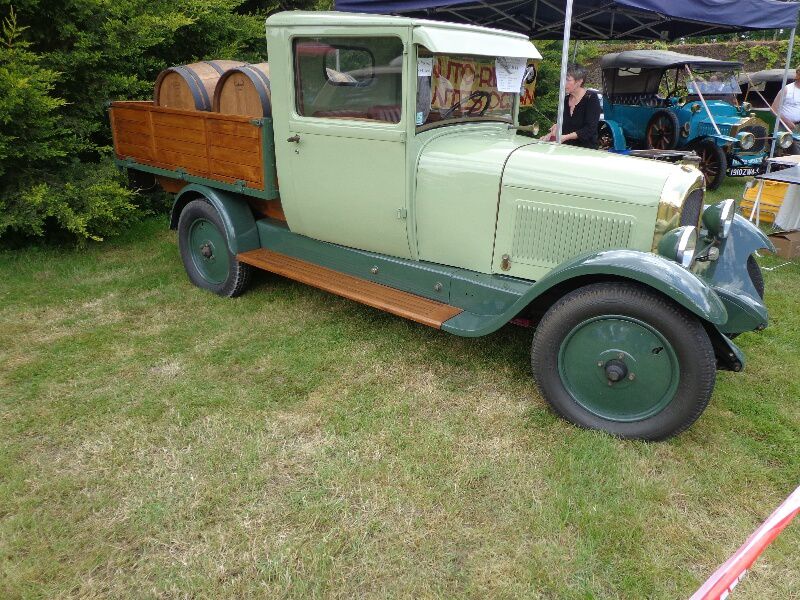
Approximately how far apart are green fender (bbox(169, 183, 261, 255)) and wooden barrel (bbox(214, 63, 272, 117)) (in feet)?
1.87

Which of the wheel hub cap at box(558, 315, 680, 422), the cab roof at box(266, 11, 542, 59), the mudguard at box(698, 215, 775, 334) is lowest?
the wheel hub cap at box(558, 315, 680, 422)

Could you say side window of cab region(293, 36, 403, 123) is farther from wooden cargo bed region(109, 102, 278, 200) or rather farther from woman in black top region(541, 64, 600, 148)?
woman in black top region(541, 64, 600, 148)

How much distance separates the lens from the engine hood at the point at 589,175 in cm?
275

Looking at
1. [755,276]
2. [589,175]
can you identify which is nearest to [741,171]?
[755,276]

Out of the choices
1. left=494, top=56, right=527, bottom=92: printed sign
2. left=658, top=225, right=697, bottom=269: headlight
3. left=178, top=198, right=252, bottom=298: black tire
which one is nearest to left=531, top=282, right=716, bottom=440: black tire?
left=658, top=225, right=697, bottom=269: headlight

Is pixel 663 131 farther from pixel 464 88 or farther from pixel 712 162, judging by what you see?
pixel 464 88

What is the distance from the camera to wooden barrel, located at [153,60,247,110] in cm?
413

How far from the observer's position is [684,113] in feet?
28.6

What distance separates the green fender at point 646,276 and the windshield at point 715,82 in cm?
802

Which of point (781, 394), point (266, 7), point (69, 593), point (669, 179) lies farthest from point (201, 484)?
point (266, 7)

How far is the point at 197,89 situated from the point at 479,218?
2.38m

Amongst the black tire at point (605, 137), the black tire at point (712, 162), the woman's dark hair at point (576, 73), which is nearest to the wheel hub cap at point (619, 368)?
the woman's dark hair at point (576, 73)

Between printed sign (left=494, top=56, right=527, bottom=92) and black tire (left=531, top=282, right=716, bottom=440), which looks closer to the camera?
black tire (left=531, top=282, right=716, bottom=440)

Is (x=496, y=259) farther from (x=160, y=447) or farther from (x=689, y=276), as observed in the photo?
(x=160, y=447)
